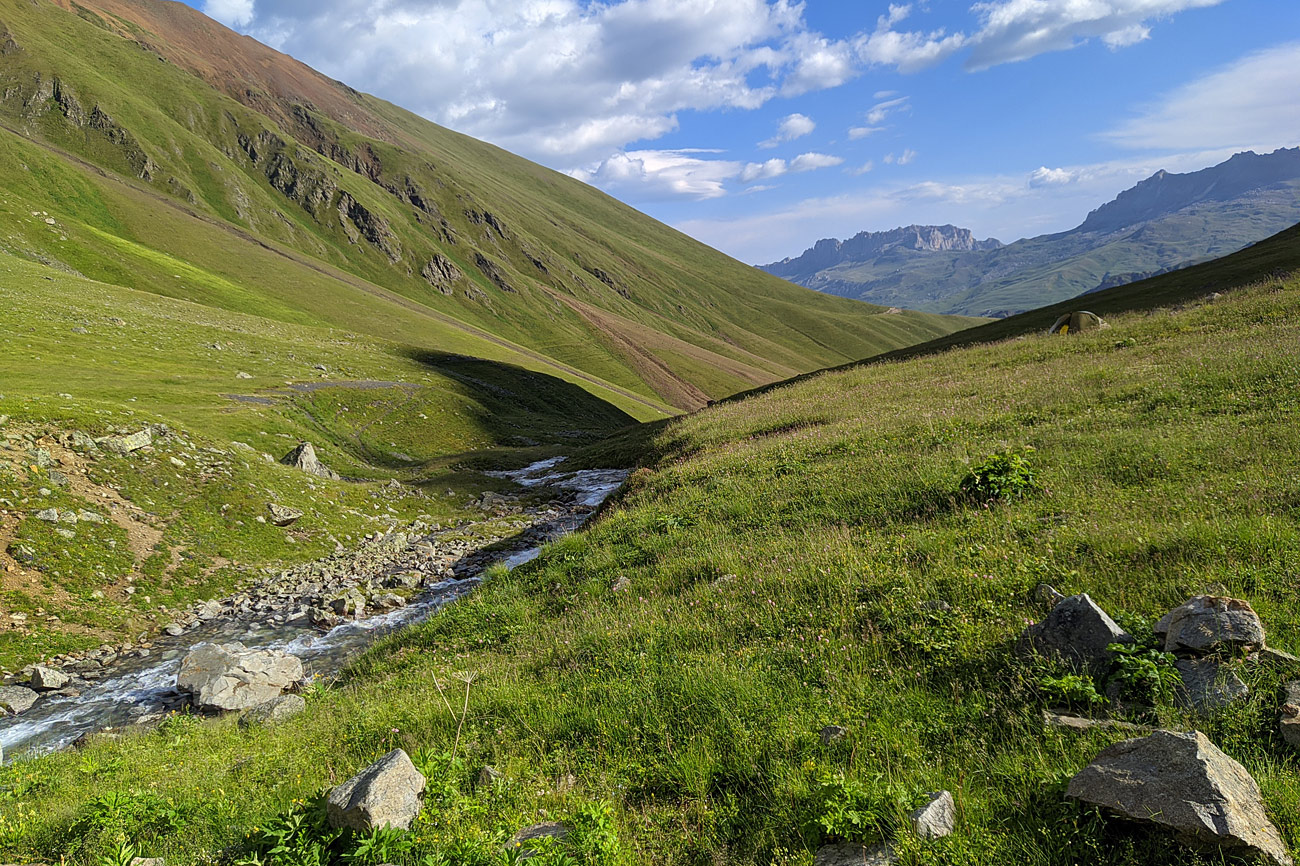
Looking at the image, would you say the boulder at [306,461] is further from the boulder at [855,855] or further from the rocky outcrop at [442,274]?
the rocky outcrop at [442,274]

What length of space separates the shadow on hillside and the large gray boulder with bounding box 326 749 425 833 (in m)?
49.5

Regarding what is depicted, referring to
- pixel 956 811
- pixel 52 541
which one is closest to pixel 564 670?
pixel 956 811

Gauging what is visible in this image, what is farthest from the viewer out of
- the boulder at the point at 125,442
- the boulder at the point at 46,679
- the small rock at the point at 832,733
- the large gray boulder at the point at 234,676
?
the boulder at the point at 125,442

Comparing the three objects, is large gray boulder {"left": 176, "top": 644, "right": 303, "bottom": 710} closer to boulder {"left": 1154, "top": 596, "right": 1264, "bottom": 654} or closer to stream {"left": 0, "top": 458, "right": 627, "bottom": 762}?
stream {"left": 0, "top": 458, "right": 627, "bottom": 762}

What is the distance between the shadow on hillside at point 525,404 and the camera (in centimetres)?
5906

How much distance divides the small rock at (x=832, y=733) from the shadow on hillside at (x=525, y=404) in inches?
1996

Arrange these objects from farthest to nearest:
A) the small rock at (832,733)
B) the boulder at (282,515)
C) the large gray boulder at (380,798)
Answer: the boulder at (282,515)
the small rock at (832,733)
the large gray boulder at (380,798)

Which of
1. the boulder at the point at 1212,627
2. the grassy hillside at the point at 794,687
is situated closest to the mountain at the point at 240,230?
the grassy hillside at the point at 794,687

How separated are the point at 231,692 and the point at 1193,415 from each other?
22.9 m

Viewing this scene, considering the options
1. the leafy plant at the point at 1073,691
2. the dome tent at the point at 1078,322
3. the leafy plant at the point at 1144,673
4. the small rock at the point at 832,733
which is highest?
the dome tent at the point at 1078,322

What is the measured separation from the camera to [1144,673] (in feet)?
17.7

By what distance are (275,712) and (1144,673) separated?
521 inches

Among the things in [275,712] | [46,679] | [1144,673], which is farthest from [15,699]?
[1144,673]

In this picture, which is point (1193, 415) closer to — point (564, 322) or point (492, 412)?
point (492, 412)
